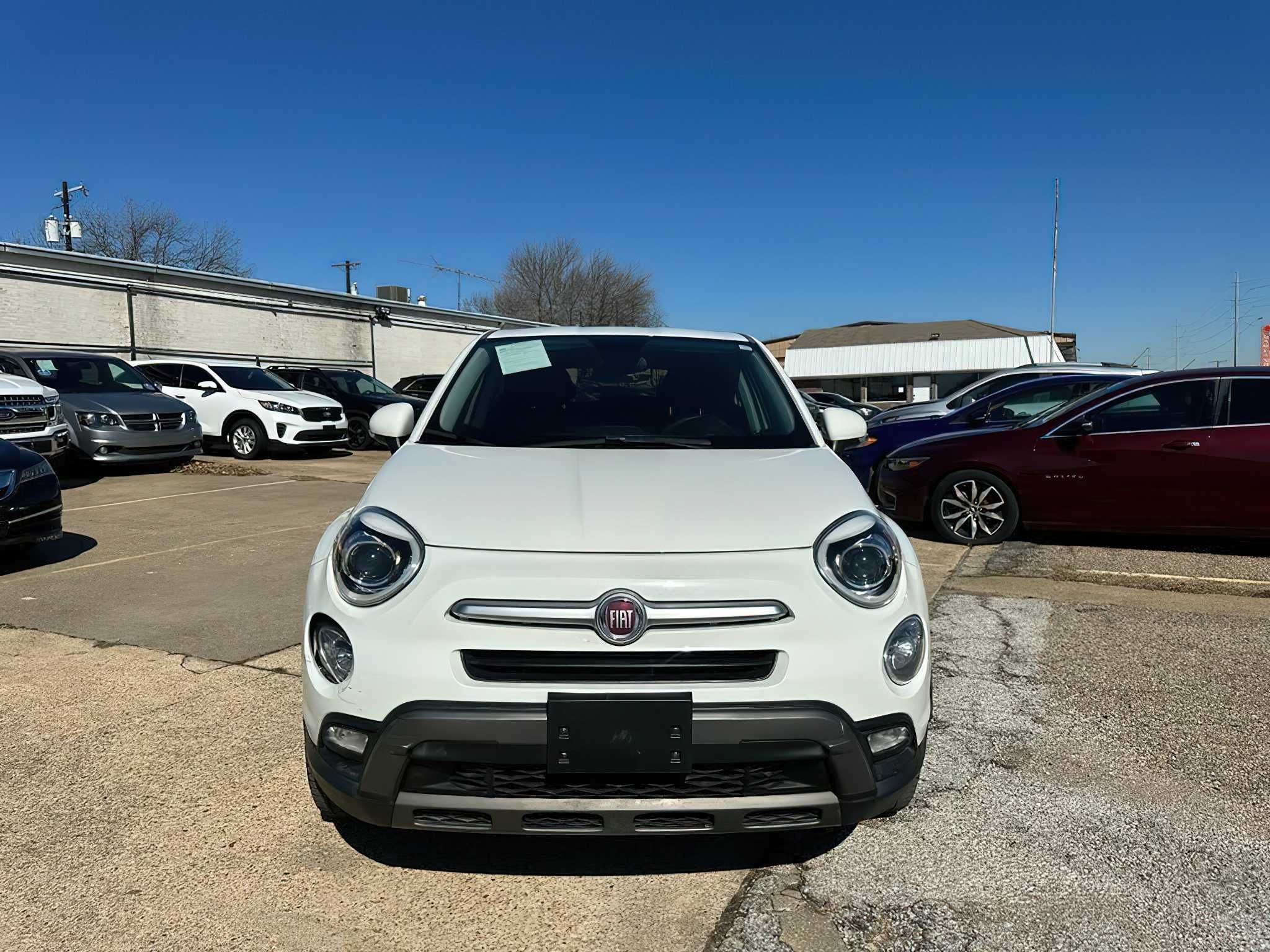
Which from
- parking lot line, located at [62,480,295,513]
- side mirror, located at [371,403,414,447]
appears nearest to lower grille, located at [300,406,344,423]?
parking lot line, located at [62,480,295,513]

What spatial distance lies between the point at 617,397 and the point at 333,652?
5.36ft

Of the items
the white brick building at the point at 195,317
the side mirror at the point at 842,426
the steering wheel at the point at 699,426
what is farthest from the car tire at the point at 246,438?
the side mirror at the point at 842,426

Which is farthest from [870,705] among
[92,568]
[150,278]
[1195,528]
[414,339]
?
[414,339]

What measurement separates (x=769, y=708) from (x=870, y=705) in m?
0.28

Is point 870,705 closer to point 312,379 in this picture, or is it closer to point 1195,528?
point 1195,528

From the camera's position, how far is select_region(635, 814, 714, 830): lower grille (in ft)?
6.98

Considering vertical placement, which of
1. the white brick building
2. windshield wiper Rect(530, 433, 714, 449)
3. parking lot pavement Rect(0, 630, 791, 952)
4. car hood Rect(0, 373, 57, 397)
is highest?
the white brick building

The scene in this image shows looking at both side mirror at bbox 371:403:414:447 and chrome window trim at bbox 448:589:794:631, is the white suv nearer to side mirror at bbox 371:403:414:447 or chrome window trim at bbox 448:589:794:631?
side mirror at bbox 371:403:414:447

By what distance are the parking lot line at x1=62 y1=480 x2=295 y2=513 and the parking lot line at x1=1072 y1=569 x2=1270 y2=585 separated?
905 centimetres

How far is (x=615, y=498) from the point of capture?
2.51 metres

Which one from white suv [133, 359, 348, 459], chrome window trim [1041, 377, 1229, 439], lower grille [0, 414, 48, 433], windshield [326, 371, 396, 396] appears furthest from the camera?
windshield [326, 371, 396, 396]

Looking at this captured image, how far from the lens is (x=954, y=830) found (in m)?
2.72

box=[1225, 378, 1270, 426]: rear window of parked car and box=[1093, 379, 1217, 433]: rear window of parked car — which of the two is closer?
box=[1225, 378, 1270, 426]: rear window of parked car

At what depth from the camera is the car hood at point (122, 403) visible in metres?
11.6
